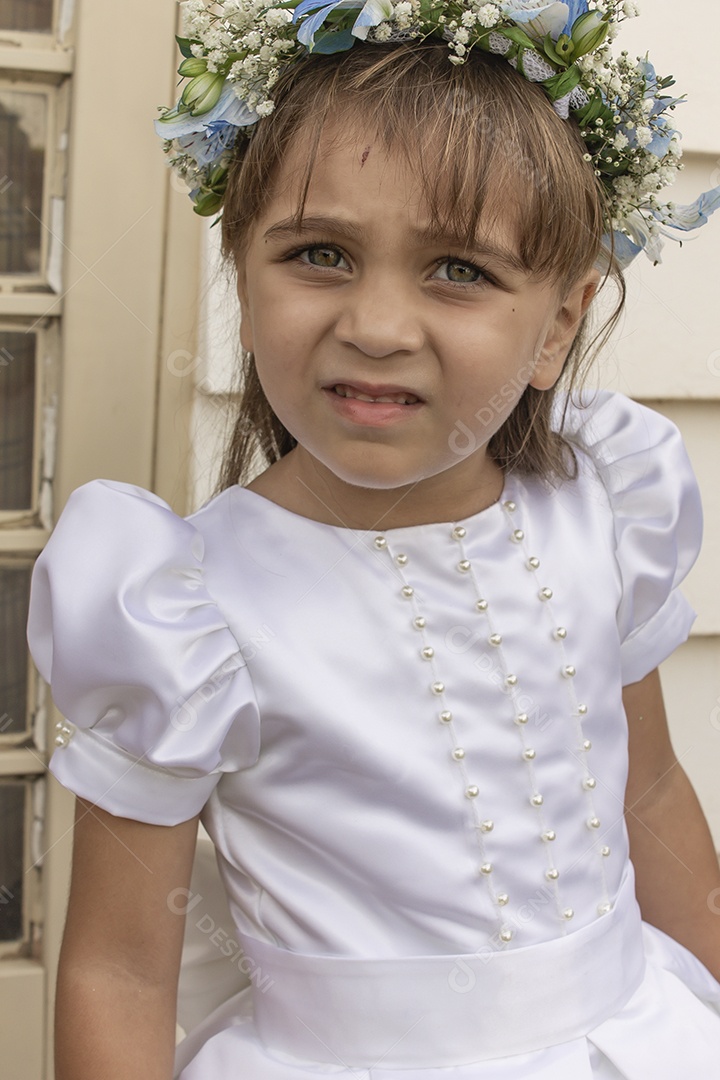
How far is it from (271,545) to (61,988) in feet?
1.41

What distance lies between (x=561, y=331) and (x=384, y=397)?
0.25m

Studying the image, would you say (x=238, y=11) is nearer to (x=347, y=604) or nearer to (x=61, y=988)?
(x=347, y=604)

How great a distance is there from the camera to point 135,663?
0.94m

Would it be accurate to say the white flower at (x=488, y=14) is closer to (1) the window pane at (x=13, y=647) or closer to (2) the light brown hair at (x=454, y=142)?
(2) the light brown hair at (x=454, y=142)

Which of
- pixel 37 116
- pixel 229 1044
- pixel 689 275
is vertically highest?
pixel 37 116

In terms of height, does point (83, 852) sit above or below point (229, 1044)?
above

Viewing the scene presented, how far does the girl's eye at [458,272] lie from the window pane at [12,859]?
39.4 inches

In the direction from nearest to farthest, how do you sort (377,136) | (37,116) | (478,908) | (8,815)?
1. (377,136)
2. (478,908)
3. (37,116)
4. (8,815)

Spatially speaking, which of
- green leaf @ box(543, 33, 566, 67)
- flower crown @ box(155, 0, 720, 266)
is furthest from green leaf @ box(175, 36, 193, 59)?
green leaf @ box(543, 33, 566, 67)

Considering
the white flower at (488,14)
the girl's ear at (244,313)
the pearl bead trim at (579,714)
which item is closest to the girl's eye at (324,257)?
the girl's ear at (244,313)

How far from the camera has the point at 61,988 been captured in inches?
39.2

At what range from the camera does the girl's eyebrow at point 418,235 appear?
3.03ft

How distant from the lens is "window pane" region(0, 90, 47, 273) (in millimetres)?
1388

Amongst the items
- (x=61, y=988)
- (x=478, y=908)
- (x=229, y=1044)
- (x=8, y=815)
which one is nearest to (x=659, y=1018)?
(x=478, y=908)
